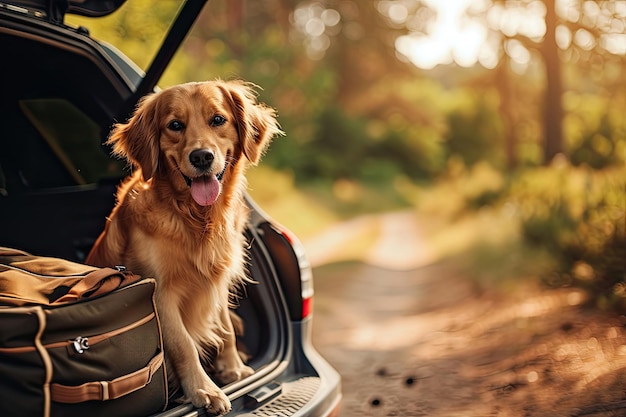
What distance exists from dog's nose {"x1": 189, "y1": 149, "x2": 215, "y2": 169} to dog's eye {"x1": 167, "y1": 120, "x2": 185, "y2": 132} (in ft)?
0.58

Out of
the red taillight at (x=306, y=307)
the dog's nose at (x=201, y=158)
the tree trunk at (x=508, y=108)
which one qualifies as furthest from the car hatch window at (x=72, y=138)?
the tree trunk at (x=508, y=108)

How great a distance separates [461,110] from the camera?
41.2 metres

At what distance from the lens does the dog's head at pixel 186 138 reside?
317 cm

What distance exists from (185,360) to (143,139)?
98 centimetres

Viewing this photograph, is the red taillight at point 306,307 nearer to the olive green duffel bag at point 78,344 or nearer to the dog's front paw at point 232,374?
the dog's front paw at point 232,374

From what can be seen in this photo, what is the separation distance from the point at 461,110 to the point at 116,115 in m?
38.8

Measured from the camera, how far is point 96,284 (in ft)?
8.29

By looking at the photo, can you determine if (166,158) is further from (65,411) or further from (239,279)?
(65,411)

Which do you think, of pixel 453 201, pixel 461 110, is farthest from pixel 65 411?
pixel 461 110

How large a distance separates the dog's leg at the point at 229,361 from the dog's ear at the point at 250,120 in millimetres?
763

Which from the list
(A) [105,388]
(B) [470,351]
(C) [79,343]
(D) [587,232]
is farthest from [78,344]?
(D) [587,232]

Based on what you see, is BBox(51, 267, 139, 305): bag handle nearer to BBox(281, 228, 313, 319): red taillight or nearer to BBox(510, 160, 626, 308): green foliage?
BBox(281, 228, 313, 319): red taillight

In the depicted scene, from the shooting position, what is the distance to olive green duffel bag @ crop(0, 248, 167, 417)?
2211 mm

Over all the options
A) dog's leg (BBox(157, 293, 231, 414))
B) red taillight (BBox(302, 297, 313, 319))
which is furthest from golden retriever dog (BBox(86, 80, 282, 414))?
red taillight (BBox(302, 297, 313, 319))
